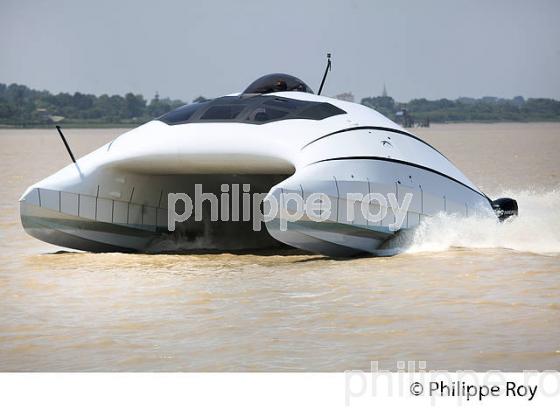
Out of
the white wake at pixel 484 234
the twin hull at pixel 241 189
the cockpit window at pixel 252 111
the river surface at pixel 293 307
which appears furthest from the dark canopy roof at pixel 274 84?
the white wake at pixel 484 234

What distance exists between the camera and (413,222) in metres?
11.9

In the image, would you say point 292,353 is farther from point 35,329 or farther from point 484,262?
point 484,262

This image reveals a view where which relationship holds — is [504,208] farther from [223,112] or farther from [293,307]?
[293,307]

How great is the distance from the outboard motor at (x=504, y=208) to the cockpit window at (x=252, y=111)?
7.95 ft

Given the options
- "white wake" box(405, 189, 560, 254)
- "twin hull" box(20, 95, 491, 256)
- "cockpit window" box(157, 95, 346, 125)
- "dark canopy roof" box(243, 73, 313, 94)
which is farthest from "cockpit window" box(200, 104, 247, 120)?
"white wake" box(405, 189, 560, 254)

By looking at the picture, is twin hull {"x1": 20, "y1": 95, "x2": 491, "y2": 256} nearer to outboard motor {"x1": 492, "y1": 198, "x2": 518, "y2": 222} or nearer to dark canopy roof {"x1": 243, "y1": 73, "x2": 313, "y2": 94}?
outboard motor {"x1": 492, "y1": 198, "x2": 518, "y2": 222}

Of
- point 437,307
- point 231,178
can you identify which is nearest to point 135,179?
point 231,178

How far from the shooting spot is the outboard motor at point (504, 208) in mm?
13820

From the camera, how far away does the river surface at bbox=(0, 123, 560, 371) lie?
7.43 meters

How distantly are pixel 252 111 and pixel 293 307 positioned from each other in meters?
3.48

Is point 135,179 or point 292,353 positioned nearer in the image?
point 292,353

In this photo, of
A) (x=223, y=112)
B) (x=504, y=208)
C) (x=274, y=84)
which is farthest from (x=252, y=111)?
(x=504, y=208)
